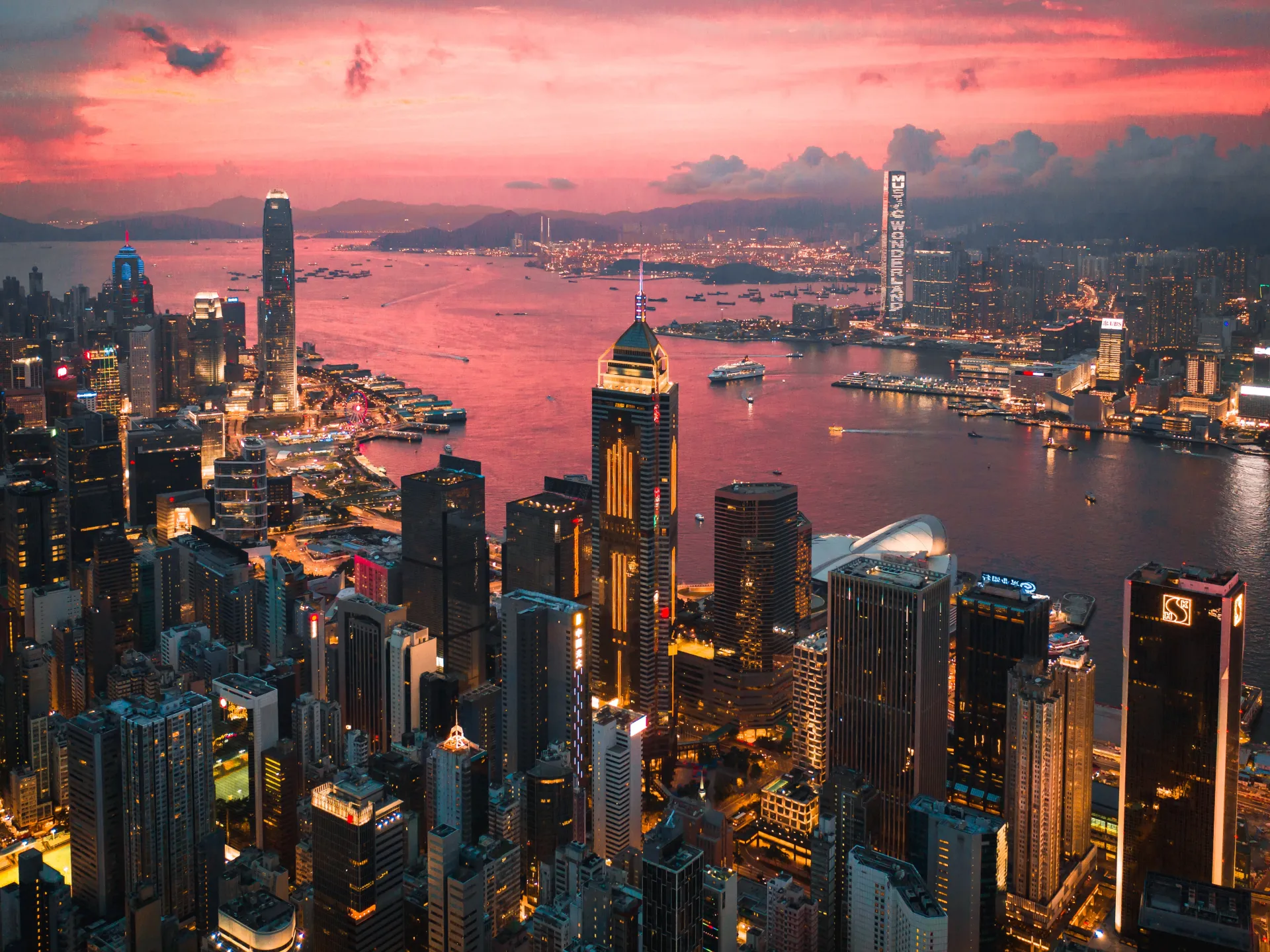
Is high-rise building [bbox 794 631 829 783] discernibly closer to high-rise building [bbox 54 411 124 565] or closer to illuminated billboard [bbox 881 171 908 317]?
high-rise building [bbox 54 411 124 565]

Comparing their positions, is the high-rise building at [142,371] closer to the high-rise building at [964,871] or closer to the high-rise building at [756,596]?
the high-rise building at [756,596]

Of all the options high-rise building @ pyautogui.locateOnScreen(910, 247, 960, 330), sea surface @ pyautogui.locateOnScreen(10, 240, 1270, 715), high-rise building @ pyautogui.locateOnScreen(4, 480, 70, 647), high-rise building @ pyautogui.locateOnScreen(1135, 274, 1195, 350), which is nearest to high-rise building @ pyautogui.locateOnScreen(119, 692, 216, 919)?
high-rise building @ pyautogui.locateOnScreen(4, 480, 70, 647)

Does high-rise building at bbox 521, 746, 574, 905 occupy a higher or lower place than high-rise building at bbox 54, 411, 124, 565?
lower

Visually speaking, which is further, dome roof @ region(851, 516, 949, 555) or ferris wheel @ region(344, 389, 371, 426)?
ferris wheel @ region(344, 389, 371, 426)

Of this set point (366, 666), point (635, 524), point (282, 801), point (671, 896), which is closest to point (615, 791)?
point (671, 896)

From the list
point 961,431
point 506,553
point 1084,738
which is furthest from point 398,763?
point 961,431

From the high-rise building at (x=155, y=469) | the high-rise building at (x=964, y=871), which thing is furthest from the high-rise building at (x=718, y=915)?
the high-rise building at (x=155, y=469)

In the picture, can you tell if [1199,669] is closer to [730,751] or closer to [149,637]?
[730,751]
